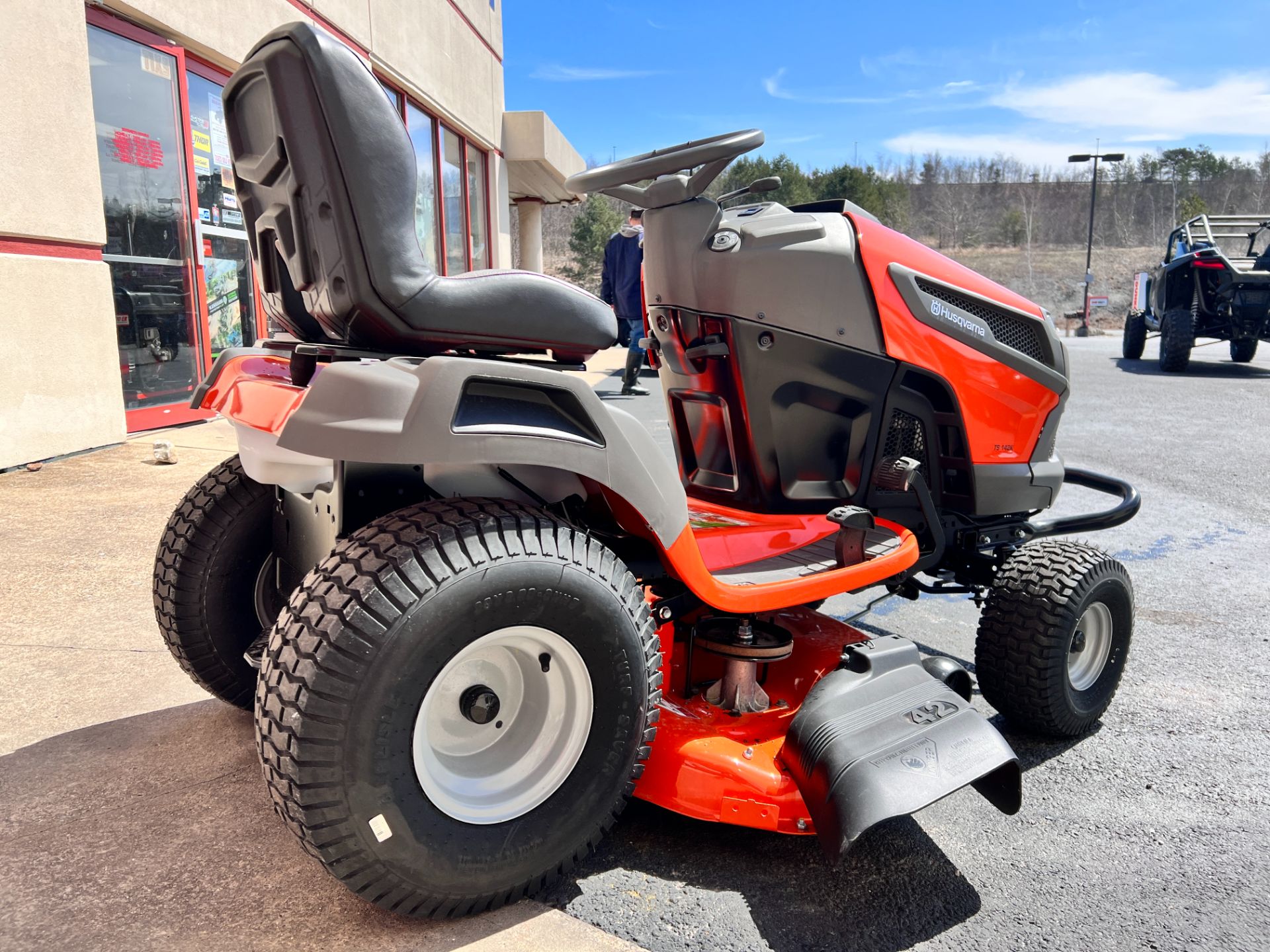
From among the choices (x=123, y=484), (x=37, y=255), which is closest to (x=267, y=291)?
(x=123, y=484)

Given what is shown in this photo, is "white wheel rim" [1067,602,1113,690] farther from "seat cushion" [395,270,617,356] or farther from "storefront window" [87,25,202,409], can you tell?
"storefront window" [87,25,202,409]

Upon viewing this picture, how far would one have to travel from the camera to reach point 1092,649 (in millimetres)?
2518

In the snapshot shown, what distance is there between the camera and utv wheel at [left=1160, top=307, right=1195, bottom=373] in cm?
1155

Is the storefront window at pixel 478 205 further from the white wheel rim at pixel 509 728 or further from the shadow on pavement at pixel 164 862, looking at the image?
the white wheel rim at pixel 509 728

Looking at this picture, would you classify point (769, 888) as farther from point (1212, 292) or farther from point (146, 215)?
point (1212, 292)

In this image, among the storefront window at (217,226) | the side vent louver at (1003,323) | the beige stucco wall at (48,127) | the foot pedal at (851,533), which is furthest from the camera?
the storefront window at (217,226)

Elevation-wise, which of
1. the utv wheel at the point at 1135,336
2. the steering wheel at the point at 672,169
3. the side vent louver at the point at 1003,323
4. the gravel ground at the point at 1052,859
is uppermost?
the steering wheel at the point at 672,169

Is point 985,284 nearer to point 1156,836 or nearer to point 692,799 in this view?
point 1156,836

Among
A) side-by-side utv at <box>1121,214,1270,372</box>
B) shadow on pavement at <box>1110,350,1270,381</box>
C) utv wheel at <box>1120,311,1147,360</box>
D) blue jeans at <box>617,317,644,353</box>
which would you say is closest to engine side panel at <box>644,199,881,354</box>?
blue jeans at <box>617,317,644,353</box>

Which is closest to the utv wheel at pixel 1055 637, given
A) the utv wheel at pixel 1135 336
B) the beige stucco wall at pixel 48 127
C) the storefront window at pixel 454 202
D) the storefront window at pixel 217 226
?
the beige stucco wall at pixel 48 127

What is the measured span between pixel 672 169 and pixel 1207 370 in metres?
12.7

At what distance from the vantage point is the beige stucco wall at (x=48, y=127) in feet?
15.3

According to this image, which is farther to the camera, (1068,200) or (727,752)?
(1068,200)

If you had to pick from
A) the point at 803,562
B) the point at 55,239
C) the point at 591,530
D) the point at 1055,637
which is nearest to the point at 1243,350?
the point at 1055,637
